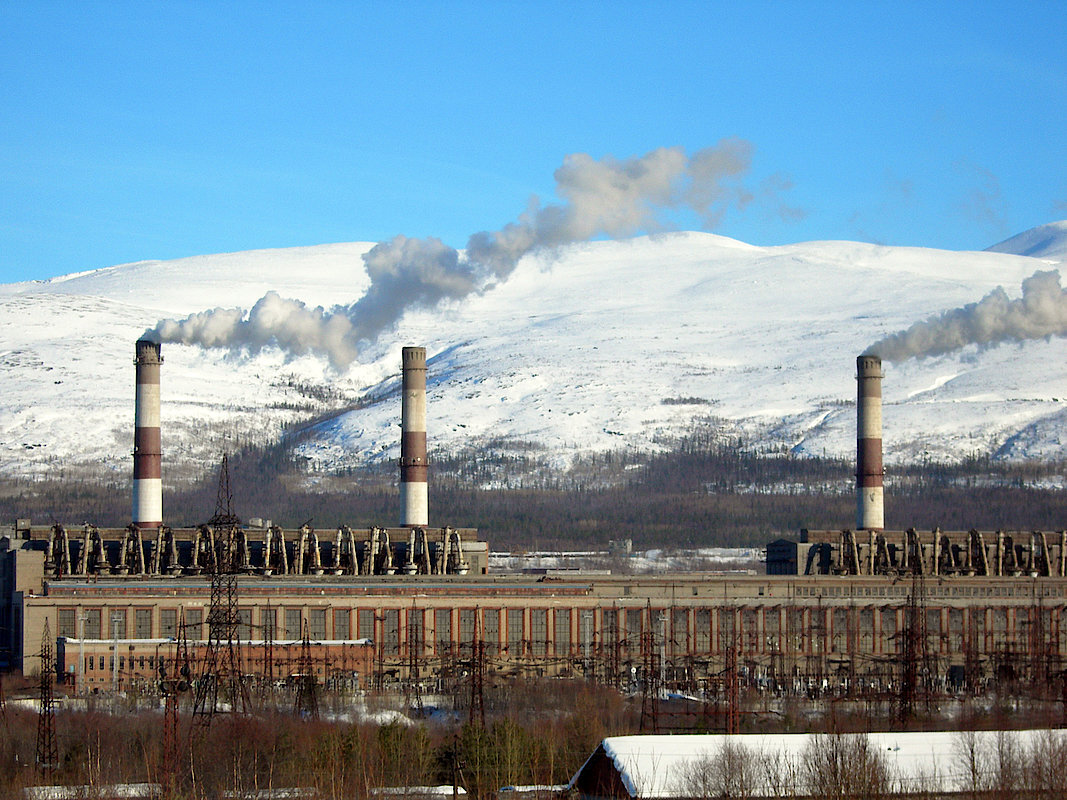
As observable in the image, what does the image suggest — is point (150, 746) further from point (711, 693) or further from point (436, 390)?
point (436, 390)

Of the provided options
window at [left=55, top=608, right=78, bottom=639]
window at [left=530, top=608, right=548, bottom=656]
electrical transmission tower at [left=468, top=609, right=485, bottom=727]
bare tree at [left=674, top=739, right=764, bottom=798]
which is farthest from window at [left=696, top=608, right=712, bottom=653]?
bare tree at [left=674, top=739, right=764, bottom=798]

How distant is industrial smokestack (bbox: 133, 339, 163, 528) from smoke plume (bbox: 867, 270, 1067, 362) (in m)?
33.7

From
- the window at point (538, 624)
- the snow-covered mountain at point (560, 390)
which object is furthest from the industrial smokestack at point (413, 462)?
the snow-covered mountain at point (560, 390)

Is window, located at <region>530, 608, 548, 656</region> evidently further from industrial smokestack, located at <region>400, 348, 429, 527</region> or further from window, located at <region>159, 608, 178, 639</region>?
window, located at <region>159, 608, 178, 639</region>

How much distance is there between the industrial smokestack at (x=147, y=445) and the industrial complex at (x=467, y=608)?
0.09 metres

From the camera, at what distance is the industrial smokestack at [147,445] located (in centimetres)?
7006

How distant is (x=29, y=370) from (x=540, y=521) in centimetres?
6989

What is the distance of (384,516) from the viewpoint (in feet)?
400

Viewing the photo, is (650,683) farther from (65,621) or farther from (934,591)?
(65,621)

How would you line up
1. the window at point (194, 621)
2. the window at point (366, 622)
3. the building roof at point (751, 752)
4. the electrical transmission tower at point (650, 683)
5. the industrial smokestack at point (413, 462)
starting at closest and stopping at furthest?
the building roof at point (751, 752) → the electrical transmission tower at point (650, 683) → the window at point (194, 621) → the window at point (366, 622) → the industrial smokestack at point (413, 462)

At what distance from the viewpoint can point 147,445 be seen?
2778 inches

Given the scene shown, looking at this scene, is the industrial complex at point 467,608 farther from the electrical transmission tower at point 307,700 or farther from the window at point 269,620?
the electrical transmission tower at point 307,700

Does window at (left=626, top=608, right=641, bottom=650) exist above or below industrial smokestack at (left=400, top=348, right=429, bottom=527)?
below

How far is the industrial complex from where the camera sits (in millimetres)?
61062
